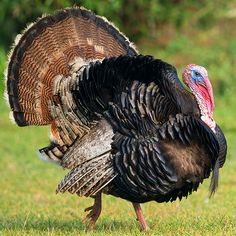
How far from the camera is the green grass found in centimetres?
711

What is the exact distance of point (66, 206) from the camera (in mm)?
9352

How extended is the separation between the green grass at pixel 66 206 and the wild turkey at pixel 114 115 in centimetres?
37

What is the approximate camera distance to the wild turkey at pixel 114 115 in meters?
6.55

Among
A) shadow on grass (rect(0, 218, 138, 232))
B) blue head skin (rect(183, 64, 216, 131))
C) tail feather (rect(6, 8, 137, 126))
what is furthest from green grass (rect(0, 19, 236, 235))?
blue head skin (rect(183, 64, 216, 131))

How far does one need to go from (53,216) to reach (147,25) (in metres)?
14.3

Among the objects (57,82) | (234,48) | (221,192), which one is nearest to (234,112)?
(234,48)

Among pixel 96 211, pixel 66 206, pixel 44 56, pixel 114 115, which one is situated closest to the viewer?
pixel 114 115

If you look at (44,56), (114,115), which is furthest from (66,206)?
(114,115)

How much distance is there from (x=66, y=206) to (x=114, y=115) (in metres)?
2.79

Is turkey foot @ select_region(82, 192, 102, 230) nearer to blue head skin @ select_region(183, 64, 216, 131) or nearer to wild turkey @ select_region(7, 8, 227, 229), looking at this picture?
wild turkey @ select_region(7, 8, 227, 229)

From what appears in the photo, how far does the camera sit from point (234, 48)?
69.9 feet

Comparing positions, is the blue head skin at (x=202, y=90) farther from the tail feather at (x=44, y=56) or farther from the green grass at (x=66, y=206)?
the tail feather at (x=44, y=56)

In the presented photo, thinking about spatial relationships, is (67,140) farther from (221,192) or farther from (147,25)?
(147,25)

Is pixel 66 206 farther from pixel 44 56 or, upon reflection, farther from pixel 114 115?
pixel 114 115
